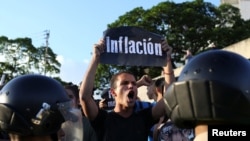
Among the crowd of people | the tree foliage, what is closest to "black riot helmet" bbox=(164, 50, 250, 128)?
the crowd of people

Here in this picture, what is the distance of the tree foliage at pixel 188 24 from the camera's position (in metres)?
34.9

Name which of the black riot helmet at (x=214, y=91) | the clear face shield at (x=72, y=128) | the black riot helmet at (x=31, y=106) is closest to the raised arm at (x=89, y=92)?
the clear face shield at (x=72, y=128)

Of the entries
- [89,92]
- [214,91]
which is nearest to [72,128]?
[214,91]

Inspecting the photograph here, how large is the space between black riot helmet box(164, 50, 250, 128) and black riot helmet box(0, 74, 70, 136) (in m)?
0.74

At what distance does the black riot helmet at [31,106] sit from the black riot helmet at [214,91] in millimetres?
743

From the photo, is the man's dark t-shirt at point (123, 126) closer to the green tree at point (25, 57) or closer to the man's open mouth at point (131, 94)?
the man's open mouth at point (131, 94)

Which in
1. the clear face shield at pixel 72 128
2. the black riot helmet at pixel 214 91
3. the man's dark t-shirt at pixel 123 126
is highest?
the black riot helmet at pixel 214 91

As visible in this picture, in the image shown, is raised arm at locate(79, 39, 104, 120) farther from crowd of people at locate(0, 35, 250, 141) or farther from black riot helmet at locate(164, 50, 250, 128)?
black riot helmet at locate(164, 50, 250, 128)

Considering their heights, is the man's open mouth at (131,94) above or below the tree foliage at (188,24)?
below

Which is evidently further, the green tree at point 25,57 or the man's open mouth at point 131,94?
the green tree at point 25,57

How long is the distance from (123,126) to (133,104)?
26 cm

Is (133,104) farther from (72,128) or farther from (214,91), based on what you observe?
(214,91)

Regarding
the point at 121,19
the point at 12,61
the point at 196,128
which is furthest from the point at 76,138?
the point at 12,61

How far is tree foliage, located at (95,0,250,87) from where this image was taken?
34906mm
